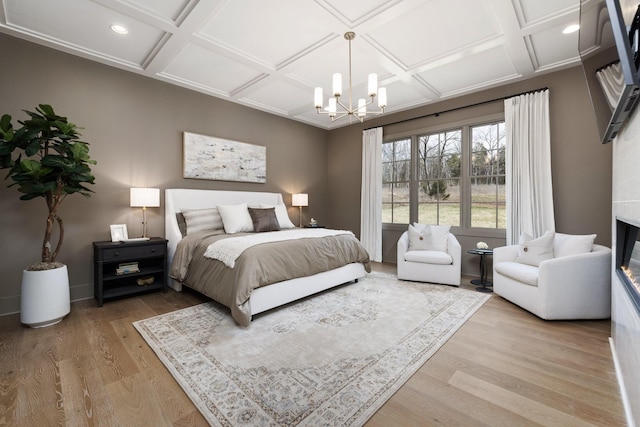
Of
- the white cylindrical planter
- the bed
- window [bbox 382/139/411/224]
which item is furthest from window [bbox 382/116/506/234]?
the white cylindrical planter

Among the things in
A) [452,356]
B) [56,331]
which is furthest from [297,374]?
[56,331]

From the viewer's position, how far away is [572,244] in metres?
2.86

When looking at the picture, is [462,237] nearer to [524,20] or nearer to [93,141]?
[524,20]

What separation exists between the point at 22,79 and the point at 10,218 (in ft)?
4.78

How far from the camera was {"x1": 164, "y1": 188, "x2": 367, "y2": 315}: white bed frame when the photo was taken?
108 inches

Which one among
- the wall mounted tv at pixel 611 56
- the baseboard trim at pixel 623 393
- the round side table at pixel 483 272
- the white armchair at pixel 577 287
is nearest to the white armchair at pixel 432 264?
the round side table at pixel 483 272

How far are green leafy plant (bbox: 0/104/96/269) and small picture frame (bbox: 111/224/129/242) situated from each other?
2.07 ft

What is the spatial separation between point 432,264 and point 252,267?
250 centimetres

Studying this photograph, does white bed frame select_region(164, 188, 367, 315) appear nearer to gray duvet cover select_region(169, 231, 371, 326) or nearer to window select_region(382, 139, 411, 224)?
gray duvet cover select_region(169, 231, 371, 326)

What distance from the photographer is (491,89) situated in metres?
4.10

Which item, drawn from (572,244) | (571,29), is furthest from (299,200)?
(571,29)

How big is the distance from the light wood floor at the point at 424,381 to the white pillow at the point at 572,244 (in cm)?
68

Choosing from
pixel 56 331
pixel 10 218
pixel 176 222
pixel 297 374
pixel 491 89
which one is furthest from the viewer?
pixel 491 89

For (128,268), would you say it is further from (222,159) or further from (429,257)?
(429,257)
